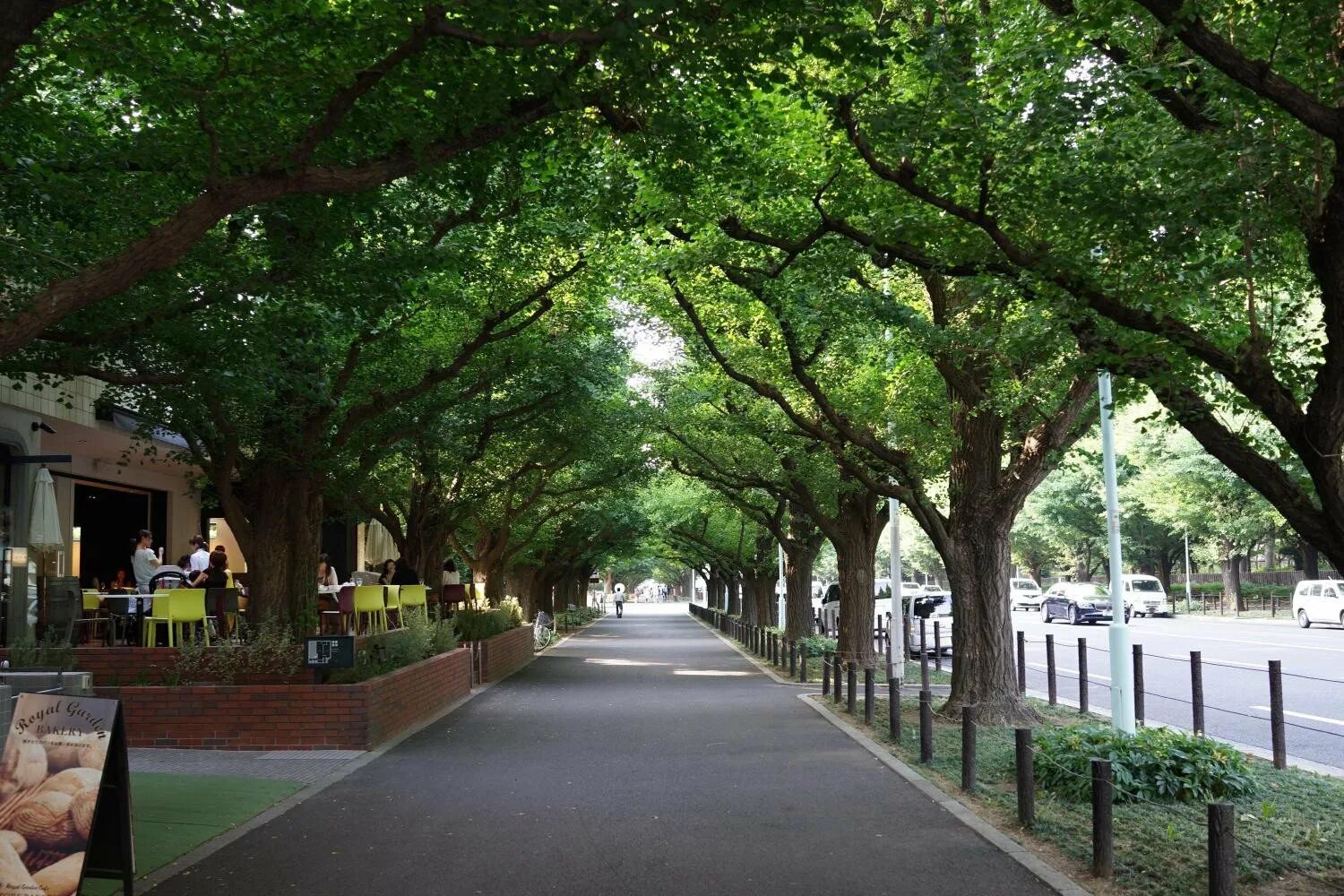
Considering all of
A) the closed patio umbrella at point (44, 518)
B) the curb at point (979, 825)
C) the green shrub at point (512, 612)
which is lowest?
the curb at point (979, 825)

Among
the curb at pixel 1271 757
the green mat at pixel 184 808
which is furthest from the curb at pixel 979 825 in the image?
the green mat at pixel 184 808

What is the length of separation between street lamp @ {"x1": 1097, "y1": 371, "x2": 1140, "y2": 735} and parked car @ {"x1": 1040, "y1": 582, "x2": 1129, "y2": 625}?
30270 mm

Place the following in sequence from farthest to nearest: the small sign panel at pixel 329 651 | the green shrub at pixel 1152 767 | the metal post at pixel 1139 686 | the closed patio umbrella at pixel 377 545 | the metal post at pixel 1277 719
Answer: the closed patio umbrella at pixel 377 545 → the metal post at pixel 1139 686 → the small sign panel at pixel 329 651 → the metal post at pixel 1277 719 → the green shrub at pixel 1152 767

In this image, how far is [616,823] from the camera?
28.1 ft

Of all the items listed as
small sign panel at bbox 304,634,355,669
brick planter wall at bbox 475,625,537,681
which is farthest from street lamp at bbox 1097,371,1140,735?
brick planter wall at bbox 475,625,537,681

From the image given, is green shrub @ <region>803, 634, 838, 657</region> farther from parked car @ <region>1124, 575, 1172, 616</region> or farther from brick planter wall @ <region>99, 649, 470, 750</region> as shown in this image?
parked car @ <region>1124, 575, 1172, 616</region>

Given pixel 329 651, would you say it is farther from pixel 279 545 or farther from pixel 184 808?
pixel 184 808

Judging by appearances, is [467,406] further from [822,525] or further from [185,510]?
[185,510]

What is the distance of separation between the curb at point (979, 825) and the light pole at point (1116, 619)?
181 centimetres

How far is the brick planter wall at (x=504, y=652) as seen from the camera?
70.3 ft

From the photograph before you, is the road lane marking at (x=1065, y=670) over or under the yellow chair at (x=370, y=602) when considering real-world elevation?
under

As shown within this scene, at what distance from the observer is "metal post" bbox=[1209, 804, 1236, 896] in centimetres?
585

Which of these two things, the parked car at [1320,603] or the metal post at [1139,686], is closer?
the metal post at [1139,686]

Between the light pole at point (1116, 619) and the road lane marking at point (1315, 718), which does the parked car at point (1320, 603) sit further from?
the light pole at point (1116, 619)
